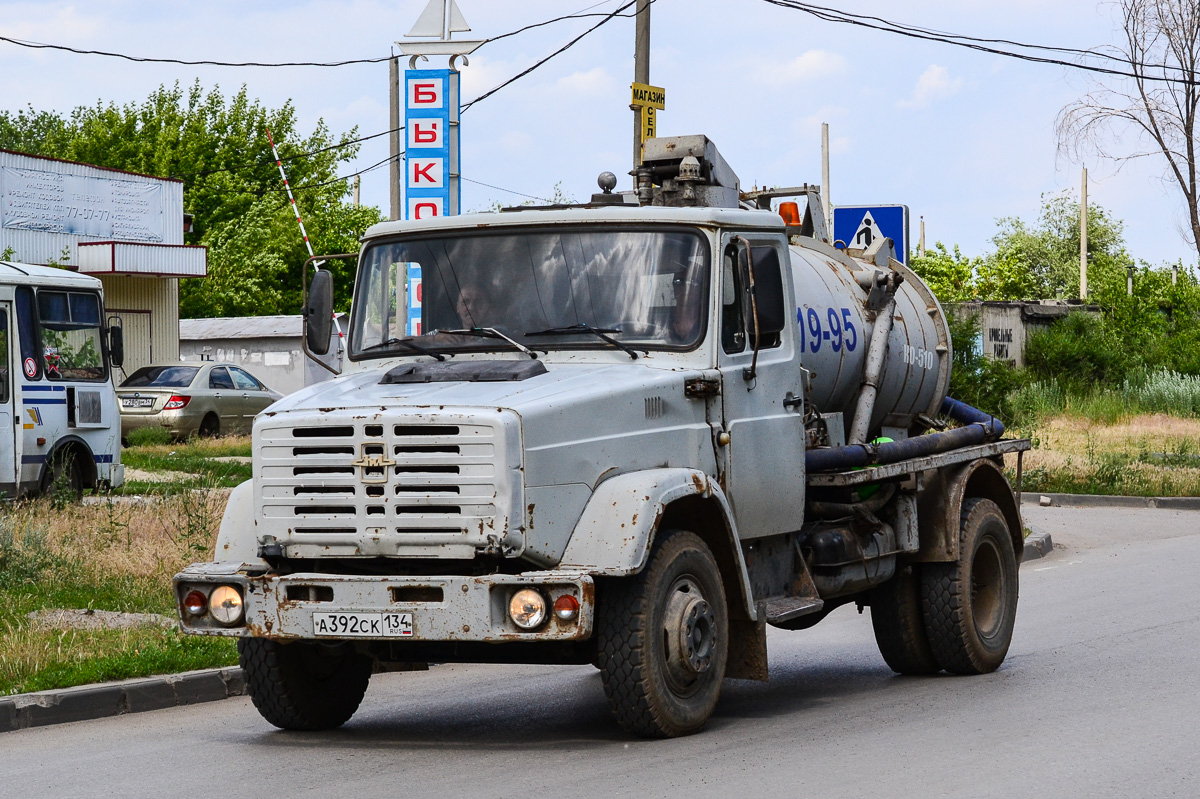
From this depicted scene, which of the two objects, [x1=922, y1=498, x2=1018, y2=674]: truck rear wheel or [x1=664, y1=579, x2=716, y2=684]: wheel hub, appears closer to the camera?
[x1=664, y1=579, x2=716, y2=684]: wheel hub

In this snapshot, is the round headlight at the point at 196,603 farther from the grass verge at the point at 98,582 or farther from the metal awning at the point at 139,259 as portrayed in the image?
the metal awning at the point at 139,259

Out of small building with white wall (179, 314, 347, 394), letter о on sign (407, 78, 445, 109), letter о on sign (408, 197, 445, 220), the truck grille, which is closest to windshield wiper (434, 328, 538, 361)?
the truck grille

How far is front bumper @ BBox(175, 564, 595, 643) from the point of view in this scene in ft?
22.2

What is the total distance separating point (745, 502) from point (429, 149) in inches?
507

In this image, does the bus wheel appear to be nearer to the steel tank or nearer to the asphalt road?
the asphalt road

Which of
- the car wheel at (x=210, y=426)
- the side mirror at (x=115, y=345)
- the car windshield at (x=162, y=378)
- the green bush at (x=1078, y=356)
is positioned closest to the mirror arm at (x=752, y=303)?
the side mirror at (x=115, y=345)

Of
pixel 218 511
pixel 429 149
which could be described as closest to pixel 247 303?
pixel 429 149

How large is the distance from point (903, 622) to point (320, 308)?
3851 millimetres

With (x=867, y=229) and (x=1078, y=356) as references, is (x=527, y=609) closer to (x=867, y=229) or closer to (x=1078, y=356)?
(x=867, y=229)

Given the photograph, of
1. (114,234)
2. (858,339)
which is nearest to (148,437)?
(114,234)

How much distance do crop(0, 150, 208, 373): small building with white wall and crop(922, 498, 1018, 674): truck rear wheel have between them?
22752 mm

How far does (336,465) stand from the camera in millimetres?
6996

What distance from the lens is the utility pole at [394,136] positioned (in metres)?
21.9

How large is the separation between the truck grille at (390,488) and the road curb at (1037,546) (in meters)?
10.8
